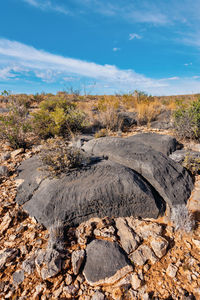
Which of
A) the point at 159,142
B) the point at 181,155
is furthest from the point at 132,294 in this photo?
the point at 159,142

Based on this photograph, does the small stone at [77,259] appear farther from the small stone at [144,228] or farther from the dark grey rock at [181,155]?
the dark grey rock at [181,155]

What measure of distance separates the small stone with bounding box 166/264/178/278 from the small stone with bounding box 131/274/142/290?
352mm

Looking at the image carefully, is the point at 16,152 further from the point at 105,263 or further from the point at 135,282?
the point at 135,282

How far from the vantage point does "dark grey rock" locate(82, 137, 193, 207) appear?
275cm

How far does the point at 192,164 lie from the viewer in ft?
11.1

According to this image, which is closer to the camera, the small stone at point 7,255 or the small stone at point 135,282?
the small stone at point 135,282

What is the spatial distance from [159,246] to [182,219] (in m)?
0.58

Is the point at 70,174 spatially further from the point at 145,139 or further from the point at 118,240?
the point at 145,139

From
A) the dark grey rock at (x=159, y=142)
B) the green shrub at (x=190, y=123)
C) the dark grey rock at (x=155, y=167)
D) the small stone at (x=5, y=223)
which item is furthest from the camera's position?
the green shrub at (x=190, y=123)

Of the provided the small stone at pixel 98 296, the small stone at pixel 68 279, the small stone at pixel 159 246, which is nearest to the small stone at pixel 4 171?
the small stone at pixel 68 279

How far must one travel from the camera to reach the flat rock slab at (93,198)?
2.42 meters

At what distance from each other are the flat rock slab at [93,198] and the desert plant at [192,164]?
47.7 inches

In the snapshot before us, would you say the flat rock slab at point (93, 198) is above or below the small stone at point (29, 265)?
above

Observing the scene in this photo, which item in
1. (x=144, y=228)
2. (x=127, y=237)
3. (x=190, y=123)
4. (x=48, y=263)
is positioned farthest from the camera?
(x=190, y=123)
